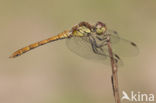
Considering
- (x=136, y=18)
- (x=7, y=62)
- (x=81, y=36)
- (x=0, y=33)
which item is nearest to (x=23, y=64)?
(x=7, y=62)

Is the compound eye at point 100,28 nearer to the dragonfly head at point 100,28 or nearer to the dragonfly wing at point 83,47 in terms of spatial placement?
the dragonfly head at point 100,28

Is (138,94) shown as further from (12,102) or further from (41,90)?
(12,102)

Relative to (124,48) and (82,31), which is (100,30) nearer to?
(82,31)

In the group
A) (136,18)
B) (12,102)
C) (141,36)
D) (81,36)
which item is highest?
(136,18)

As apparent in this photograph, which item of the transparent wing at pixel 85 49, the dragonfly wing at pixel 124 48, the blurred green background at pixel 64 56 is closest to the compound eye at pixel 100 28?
the transparent wing at pixel 85 49

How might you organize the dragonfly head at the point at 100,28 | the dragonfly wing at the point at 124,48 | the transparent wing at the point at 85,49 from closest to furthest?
the dragonfly head at the point at 100,28 < the transparent wing at the point at 85,49 < the dragonfly wing at the point at 124,48

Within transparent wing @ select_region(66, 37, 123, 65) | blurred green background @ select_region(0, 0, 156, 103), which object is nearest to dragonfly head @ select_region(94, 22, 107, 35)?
transparent wing @ select_region(66, 37, 123, 65)

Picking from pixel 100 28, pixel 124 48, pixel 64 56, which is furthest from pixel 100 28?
pixel 64 56
